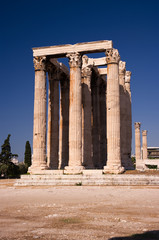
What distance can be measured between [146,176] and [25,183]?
11536mm

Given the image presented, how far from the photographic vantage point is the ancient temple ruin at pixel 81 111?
33.0 m

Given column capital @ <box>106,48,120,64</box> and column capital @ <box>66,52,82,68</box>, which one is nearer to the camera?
column capital @ <box>106,48,120,64</box>


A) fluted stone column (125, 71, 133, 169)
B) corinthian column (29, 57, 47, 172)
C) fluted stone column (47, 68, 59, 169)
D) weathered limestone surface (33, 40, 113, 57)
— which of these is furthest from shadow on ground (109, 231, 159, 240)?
fluted stone column (125, 71, 133, 169)

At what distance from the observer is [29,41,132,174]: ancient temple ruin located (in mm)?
33000

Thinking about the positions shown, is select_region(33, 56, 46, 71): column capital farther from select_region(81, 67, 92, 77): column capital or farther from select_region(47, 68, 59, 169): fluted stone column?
select_region(81, 67, 92, 77): column capital

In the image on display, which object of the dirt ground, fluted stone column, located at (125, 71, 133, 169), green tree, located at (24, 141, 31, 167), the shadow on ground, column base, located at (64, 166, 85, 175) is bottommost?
the dirt ground

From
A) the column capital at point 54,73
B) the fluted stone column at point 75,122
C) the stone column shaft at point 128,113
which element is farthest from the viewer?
the stone column shaft at point 128,113

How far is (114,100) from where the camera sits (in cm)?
3309

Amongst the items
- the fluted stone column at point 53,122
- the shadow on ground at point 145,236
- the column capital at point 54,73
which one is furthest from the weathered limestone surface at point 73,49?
the shadow on ground at point 145,236

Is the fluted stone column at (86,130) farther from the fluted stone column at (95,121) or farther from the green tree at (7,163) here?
the green tree at (7,163)

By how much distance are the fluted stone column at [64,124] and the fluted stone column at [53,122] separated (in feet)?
6.12

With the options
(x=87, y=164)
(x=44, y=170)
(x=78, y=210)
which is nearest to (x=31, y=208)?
(x=78, y=210)

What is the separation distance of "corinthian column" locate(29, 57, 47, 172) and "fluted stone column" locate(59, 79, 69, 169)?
6.89 metres

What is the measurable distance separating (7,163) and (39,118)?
690 inches
